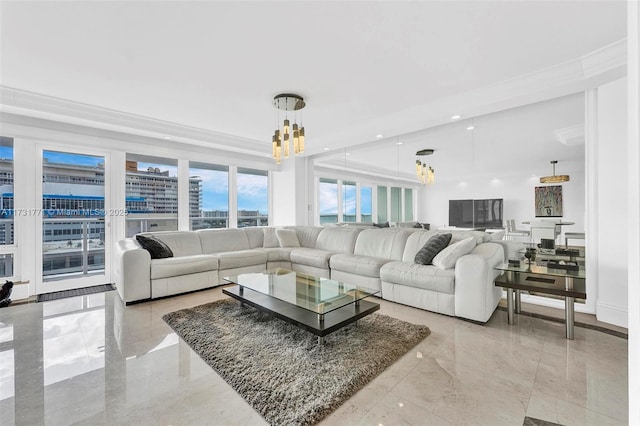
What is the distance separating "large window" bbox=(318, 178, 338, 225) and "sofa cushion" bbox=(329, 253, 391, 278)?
106 inches

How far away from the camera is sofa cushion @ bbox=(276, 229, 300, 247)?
526cm

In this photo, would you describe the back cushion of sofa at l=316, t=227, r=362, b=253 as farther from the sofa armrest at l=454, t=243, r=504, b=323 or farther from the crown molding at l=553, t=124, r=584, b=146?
the crown molding at l=553, t=124, r=584, b=146

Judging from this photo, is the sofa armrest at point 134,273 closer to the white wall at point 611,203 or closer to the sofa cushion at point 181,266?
the sofa cushion at point 181,266

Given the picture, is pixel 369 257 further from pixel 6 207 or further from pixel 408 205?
pixel 6 207

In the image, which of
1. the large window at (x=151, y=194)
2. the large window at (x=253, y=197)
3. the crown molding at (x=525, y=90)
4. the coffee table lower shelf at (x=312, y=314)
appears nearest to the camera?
the coffee table lower shelf at (x=312, y=314)

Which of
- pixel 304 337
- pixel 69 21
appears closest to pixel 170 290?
pixel 304 337

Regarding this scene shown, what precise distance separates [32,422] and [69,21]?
263 cm

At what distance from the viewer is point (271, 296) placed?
2.82 metres

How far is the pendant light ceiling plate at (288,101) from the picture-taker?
11.0ft

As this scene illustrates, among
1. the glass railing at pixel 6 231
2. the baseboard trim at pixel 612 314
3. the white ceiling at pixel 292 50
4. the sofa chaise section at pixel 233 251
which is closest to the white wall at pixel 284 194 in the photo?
the sofa chaise section at pixel 233 251

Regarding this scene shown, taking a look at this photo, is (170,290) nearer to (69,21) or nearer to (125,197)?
(125,197)

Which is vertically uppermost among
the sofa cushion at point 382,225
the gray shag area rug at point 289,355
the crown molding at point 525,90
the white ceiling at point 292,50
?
the white ceiling at point 292,50

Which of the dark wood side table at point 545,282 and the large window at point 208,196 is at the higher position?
the large window at point 208,196

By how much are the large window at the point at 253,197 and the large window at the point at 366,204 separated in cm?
222
